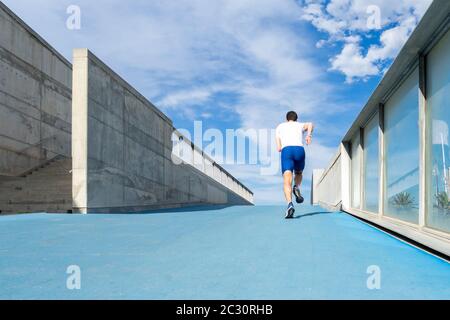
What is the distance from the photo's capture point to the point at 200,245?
402cm

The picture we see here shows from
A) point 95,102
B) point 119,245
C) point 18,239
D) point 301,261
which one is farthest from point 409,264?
point 95,102

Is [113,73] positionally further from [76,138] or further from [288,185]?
[288,185]

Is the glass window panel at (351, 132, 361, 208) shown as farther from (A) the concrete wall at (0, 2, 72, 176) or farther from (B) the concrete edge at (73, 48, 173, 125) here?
(A) the concrete wall at (0, 2, 72, 176)

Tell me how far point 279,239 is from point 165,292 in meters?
2.26

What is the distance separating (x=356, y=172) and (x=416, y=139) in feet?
13.7

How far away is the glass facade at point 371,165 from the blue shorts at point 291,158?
1.20 meters

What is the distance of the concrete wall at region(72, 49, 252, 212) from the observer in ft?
30.1

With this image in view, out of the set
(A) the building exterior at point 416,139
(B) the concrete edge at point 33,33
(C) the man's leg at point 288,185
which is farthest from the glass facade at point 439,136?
(B) the concrete edge at point 33,33

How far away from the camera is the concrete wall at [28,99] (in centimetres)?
1256

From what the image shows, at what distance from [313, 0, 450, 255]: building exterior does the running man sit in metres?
1.15

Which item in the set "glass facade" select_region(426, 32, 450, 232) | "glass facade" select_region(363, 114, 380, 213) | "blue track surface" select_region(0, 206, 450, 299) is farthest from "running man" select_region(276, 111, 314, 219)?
"glass facade" select_region(426, 32, 450, 232)

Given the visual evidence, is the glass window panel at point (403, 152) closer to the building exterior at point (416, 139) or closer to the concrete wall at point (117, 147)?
the building exterior at point (416, 139)

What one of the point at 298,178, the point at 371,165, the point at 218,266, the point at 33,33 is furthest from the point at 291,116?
the point at 33,33
